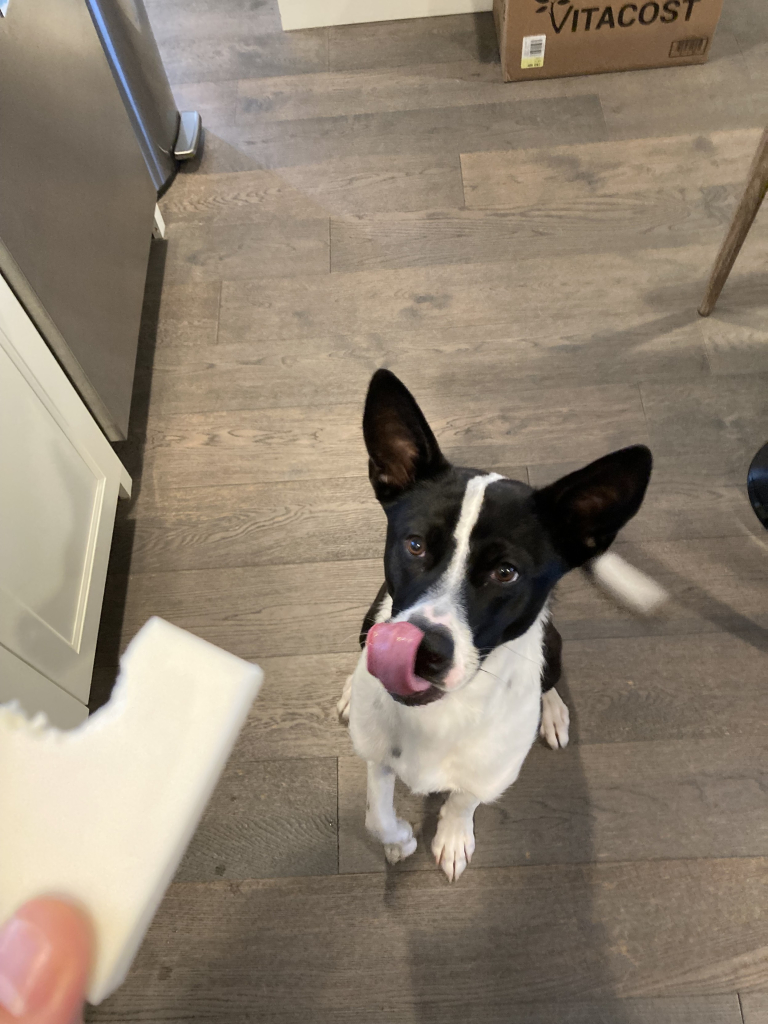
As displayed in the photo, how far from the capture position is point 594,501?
3.59ft

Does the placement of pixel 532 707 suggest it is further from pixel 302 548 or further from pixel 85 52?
pixel 85 52

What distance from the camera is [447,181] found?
106 inches

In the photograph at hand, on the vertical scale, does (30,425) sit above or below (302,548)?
above

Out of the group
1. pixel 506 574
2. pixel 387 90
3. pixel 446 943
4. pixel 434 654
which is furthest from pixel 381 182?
pixel 446 943

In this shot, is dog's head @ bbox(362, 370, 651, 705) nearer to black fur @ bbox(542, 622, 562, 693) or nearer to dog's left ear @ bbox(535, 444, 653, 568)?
dog's left ear @ bbox(535, 444, 653, 568)

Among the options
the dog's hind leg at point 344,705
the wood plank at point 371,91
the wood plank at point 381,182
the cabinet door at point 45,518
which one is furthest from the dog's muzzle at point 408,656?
the wood plank at point 371,91

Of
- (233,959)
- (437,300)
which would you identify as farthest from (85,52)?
(233,959)

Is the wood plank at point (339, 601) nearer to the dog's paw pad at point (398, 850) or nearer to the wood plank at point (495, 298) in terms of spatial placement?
the dog's paw pad at point (398, 850)

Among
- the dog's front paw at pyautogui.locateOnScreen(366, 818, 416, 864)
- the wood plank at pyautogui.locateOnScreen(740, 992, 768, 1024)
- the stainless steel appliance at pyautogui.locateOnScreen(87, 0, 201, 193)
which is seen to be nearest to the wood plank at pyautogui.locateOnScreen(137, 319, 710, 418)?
the stainless steel appliance at pyautogui.locateOnScreen(87, 0, 201, 193)

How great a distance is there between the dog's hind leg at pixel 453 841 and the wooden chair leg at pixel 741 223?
1743 millimetres

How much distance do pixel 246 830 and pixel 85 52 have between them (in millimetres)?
2105

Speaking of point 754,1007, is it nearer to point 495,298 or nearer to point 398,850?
point 398,850

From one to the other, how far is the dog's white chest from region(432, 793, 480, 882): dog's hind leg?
20 centimetres

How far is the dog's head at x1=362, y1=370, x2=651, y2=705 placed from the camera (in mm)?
1014
